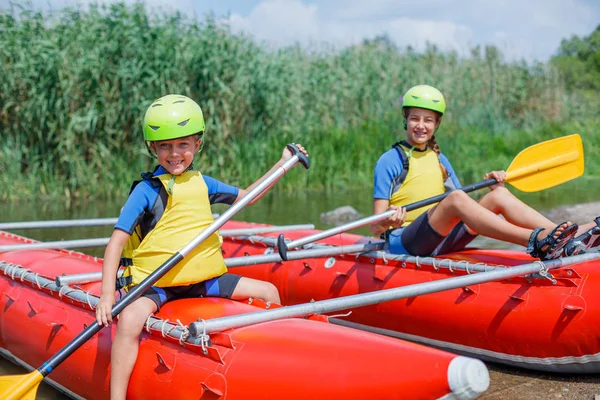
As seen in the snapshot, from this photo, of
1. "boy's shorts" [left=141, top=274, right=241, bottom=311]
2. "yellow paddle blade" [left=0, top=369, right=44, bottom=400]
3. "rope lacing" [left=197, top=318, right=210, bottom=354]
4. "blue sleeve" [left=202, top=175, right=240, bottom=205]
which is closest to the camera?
"rope lacing" [left=197, top=318, right=210, bottom=354]

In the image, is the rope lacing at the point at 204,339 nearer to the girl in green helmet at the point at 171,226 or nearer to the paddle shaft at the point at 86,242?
the girl in green helmet at the point at 171,226

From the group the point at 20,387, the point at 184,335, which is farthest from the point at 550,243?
the point at 20,387

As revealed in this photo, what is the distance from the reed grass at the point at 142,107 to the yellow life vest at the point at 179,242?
6.68 m

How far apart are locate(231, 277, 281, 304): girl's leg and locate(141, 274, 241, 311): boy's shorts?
0.02 metres

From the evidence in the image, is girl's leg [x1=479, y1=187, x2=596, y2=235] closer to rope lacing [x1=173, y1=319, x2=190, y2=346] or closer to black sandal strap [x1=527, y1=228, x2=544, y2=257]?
black sandal strap [x1=527, y1=228, x2=544, y2=257]

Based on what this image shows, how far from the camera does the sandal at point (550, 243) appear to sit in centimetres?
394

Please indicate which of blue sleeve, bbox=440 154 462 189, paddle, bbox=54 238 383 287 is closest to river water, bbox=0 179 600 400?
blue sleeve, bbox=440 154 462 189

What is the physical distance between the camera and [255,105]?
11.1 meters

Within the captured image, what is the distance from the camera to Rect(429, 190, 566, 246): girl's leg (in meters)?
4.13

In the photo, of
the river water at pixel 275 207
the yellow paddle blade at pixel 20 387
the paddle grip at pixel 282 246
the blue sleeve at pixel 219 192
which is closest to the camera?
the yellow paddle blade at pixel 20 387

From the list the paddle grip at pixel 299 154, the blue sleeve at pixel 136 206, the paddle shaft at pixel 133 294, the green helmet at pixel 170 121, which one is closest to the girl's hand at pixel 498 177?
the paddle grip at pixel 299 154

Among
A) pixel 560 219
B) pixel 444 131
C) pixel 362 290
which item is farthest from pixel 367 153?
pixel 362 290

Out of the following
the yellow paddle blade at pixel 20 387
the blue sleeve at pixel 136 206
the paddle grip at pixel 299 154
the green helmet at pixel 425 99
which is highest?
the green helmet at pixel 425 99

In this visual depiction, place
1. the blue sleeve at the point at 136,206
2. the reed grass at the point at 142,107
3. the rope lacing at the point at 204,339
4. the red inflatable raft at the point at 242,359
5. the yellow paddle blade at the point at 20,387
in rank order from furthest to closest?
the reed grass at the point at 142,107
the blue sleeve at the point at 136,206
the yellow paddle blade at the point at 20,387
the rope lacing at the point at 204,339
the red inflatable raft at the point at 242,359
